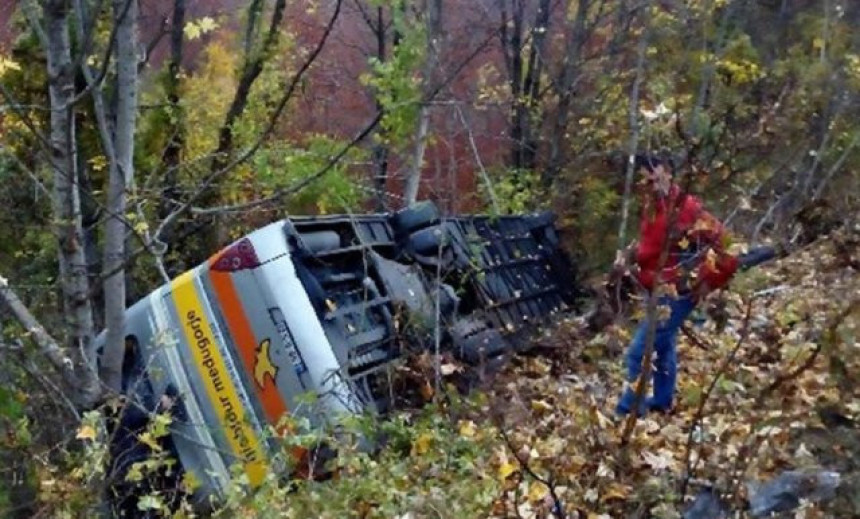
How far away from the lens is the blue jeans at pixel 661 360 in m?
5.52

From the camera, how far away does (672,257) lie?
5.18m

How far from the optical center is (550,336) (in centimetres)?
837

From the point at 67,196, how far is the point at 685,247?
9.97ft

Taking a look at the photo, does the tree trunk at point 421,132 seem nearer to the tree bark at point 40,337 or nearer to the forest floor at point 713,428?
the forest floor at point 713,428

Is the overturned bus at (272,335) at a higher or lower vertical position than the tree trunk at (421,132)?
lower

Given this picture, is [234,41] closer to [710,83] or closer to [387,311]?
[387,311]

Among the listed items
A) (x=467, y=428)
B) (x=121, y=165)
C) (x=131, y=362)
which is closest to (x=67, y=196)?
(x=121, y=165)

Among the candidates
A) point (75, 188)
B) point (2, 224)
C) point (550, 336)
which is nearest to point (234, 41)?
point (2, 224)

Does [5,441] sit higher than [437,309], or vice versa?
[5,441]

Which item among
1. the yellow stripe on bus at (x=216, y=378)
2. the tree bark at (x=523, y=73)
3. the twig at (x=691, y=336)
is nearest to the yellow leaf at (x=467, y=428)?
the yellow stripe on bus at (x=216, y=378)

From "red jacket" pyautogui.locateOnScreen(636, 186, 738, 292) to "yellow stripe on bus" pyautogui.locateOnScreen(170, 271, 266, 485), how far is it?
2.34 m

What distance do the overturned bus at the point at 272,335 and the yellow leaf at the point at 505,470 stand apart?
1.05m

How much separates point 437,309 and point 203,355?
1498 millimetres

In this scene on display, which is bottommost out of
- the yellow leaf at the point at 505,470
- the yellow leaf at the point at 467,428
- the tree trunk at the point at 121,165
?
the yellow leaf at the point at 505,470
